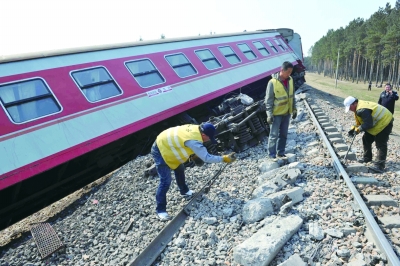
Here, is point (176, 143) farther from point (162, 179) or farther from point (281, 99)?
point (281, 99)

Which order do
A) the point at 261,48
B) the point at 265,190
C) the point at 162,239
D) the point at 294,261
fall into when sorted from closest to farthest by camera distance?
the point at 294,261, the point at 162,239, the point at 265,190, the point at 261,48

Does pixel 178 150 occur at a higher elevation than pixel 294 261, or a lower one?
higher

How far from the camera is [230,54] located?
33.5 feet

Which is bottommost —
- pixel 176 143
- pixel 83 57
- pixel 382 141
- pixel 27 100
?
pixel 382 141

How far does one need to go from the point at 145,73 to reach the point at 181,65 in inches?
54.4

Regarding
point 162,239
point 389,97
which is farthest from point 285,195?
point 389,97

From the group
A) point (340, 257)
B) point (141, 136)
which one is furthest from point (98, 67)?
Result: point (340, 257)

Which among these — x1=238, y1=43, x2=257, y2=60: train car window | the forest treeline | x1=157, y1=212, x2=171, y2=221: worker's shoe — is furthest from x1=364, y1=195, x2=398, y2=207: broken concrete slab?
the forest treeline

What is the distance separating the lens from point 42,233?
4.21m

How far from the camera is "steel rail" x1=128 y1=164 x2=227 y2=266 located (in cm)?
337

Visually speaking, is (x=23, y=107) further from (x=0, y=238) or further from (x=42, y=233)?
(x=0, y=238)

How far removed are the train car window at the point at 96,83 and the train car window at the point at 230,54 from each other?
4704mm

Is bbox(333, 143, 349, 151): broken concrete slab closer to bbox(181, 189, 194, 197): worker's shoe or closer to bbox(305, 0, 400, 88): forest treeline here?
bbox(181, 189, 194, 197): worker's shoe

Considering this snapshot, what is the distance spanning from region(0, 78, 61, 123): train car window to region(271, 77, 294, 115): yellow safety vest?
3.90 meters
